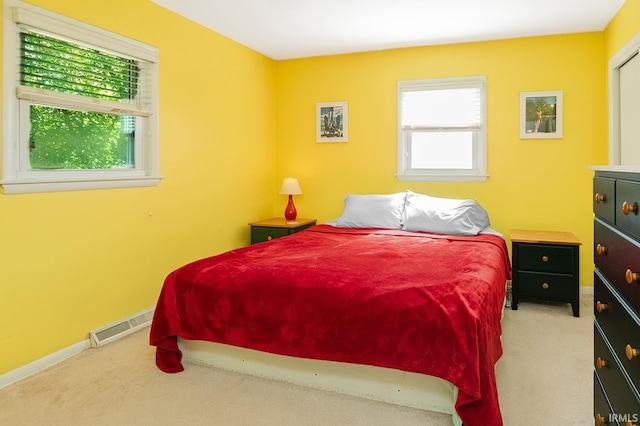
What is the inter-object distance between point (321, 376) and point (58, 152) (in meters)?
2.06

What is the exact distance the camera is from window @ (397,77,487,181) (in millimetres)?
4426

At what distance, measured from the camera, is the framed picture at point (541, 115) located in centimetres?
416

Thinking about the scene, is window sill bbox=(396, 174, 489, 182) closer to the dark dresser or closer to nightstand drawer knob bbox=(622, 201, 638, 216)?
the dark dresser

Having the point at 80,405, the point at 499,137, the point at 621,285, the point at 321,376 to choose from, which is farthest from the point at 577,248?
the point at 80,405

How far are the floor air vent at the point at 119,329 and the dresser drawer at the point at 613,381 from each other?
277cm

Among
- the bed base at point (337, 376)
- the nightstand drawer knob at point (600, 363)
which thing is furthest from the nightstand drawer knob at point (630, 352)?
the bed base at point (337, 376)

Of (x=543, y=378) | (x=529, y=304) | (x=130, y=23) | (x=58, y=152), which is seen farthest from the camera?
(x=529, y=304)

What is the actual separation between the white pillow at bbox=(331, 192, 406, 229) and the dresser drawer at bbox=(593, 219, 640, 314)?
8.77 feet

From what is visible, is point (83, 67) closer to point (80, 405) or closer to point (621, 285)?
point (80, 405)

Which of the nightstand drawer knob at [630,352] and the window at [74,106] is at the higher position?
the window at [74,106]

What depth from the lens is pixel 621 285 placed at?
1249 millimetres

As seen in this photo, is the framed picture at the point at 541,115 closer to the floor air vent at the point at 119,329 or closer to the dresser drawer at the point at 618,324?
the dresser drawer at the point at 618,324

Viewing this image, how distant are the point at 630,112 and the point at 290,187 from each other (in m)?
2.98

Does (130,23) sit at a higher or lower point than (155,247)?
higher
